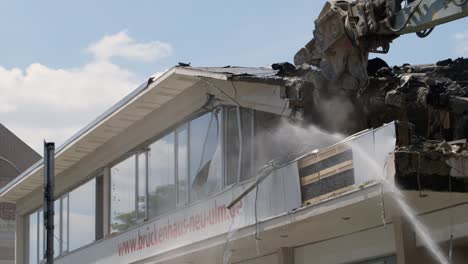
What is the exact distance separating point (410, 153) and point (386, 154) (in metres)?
0.35

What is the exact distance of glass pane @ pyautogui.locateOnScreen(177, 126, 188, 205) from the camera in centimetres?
1798

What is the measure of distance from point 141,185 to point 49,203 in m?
7.38

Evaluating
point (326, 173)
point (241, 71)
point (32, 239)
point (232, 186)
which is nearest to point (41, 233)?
point (32, 239)

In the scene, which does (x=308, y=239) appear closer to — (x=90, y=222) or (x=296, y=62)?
(x=296, y=62)

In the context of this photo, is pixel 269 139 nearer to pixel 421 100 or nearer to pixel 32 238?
pixel 421 100

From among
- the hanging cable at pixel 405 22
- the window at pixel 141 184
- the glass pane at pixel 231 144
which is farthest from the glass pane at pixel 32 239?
the hanging cable at pixel 405 22

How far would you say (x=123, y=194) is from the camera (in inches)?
845

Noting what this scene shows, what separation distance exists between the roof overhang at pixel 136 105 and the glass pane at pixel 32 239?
3.10 m

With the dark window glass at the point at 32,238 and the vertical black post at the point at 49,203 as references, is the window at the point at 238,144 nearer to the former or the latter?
the vertical black post at the point at 49,203

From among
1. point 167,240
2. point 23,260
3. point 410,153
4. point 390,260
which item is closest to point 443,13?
point 410,153

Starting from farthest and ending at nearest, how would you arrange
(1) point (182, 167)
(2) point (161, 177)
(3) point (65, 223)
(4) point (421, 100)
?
(3) point (65, 223)
(2) point (161, 177)
(1) point (182, 167)
(4) point (421, 100)

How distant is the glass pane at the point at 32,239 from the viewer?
28781mm

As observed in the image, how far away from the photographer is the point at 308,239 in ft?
48.6

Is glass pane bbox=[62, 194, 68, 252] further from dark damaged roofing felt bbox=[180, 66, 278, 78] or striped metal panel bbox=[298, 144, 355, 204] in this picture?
striped metal panel bbox=[298, 144, 355, 204]
